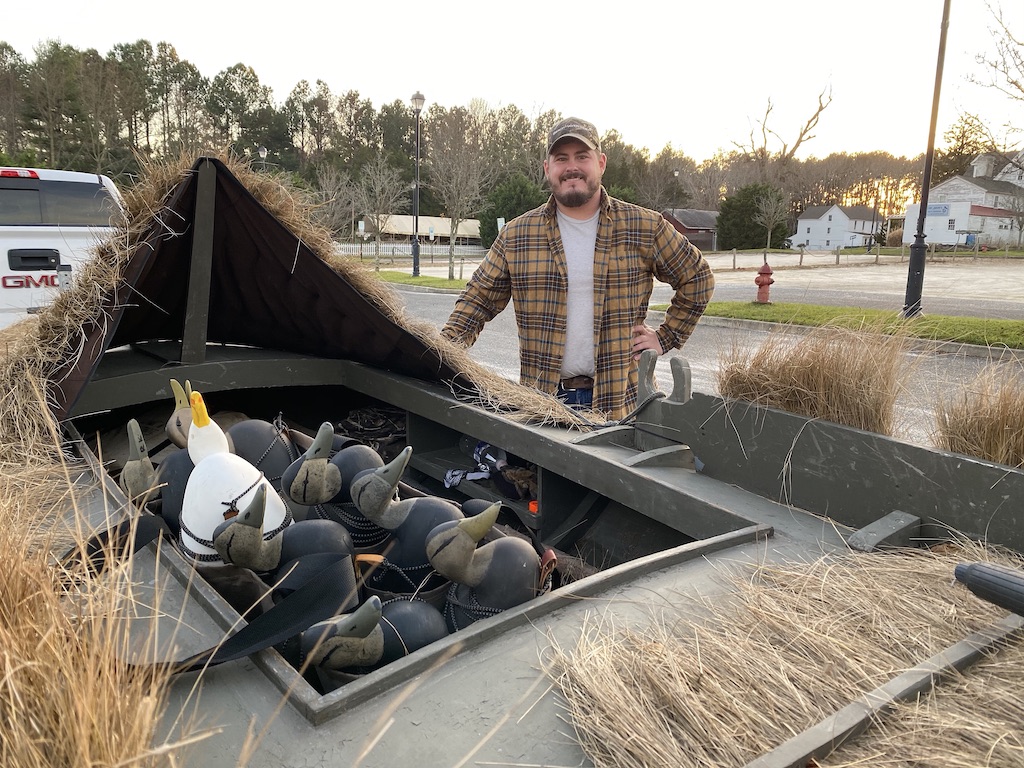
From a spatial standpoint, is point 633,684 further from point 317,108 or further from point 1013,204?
point 317,108

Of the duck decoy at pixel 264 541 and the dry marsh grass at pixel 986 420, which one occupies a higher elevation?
the dry marsh grass at pixel 986 420

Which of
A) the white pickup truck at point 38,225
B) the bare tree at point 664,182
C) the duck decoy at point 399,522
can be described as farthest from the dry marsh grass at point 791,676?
the bare tree at point 664,182

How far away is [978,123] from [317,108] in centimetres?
6651

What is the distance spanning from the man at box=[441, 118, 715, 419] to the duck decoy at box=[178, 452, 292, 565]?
6.32ft

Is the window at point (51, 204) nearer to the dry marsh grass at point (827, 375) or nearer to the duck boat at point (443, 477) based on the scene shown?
the duck boat at point (443, 477)

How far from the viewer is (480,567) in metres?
1.77

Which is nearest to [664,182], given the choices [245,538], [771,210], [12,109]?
[771,210]

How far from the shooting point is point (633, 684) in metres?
1.25

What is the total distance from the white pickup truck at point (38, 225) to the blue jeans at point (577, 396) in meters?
5.33

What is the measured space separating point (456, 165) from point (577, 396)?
32028 mm

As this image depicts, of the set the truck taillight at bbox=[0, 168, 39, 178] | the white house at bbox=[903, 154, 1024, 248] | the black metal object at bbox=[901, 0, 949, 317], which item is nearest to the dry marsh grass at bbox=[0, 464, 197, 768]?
the truck taillight at bbox=[0, 168, 39, 178]

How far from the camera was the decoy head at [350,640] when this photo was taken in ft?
4.67

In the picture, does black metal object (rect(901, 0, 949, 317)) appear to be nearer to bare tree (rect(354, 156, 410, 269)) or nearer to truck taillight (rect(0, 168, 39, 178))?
truck taillight (rect(0, 168, 39, 178))

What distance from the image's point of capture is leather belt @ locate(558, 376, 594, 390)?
3785mm
